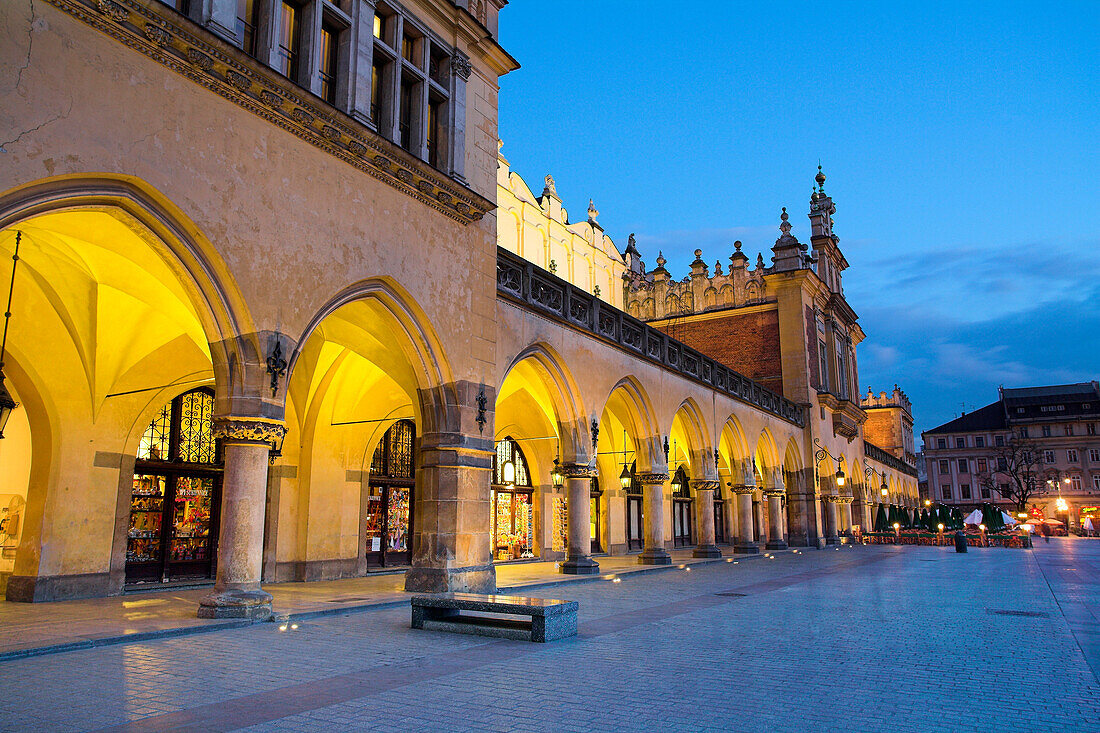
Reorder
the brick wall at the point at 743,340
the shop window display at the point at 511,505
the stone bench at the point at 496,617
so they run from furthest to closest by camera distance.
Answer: the brick wall at the point at 743,340, the shop window display at the point at 511,505, the stone bench at the point at 496,617

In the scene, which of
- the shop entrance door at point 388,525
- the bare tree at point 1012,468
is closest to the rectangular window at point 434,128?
the shop entrance door at point 388,525

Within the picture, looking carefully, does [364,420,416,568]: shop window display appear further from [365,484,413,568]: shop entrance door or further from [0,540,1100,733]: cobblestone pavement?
[0,540,1100,733]: cobblestone pavement

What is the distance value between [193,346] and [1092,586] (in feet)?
64.7

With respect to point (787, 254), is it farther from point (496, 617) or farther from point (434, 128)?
point (496, 617)

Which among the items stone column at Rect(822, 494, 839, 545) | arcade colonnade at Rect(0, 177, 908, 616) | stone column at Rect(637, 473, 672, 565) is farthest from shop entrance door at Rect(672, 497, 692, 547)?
arcade colonnade at Rect(0, 177, 908, 616)

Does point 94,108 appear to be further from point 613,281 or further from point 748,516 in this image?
point 613,281

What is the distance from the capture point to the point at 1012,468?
3374 inches

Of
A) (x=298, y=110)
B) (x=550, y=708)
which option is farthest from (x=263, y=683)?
(x=298, y=110)

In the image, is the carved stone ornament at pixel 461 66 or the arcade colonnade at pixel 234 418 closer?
the arcade colonnade at pixel 234 418

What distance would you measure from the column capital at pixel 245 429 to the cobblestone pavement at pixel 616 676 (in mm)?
2518

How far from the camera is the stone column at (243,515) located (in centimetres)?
1062

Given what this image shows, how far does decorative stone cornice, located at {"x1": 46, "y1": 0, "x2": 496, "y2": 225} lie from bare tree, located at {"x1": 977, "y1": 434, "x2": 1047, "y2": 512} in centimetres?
8080

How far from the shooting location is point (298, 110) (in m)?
11.8

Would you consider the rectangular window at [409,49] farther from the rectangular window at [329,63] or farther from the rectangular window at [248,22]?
the rectangular window at [248,22]
